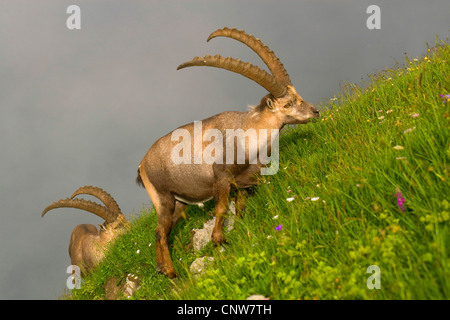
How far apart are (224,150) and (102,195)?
7041mm

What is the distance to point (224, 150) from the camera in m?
6.34

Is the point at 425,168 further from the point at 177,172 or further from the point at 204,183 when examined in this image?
the point at 177,172

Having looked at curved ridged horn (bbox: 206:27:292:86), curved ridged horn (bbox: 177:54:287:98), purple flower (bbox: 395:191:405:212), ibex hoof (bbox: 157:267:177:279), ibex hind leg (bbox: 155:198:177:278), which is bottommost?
ibex hoof (bbox: 157:267:177:279)

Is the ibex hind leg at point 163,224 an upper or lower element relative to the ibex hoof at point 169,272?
upper

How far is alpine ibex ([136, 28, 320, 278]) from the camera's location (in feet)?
20.1

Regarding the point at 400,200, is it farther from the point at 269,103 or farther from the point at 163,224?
the point at 163,224

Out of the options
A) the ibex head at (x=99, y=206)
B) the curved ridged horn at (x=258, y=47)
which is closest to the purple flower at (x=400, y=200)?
the curved ridged horn at (x=258, y=47)

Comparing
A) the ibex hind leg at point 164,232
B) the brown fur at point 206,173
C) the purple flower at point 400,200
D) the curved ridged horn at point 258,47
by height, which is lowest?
the purple flower at point 400,200

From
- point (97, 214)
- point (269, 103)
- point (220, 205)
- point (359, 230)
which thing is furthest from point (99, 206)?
point (359, 230)

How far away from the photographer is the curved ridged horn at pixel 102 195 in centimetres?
1187

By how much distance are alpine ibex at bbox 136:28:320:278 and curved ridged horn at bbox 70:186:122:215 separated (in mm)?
Answer: 5242

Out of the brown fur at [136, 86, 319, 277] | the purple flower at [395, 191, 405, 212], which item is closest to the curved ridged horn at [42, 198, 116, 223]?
the brown fur at [136, 86, 319, 277]

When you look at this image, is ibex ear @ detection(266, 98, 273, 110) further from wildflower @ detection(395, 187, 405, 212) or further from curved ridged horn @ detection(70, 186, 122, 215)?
curved ridged horn @ detection(70, 186, 122, 215)

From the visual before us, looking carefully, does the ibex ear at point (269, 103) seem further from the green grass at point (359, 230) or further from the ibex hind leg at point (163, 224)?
the ibex hind leg at point (163, 224)
